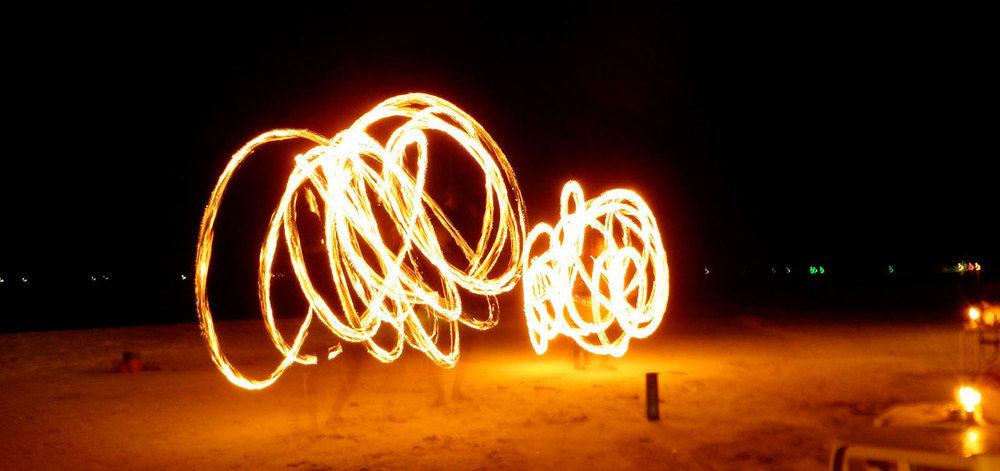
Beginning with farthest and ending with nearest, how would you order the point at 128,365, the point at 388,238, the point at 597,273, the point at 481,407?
the point at 128,365, the point at 597,273, the point at 388,238, the point at 481,407

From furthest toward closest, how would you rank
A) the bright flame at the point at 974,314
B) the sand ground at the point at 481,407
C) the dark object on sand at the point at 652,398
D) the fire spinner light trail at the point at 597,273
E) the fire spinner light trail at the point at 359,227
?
the bright flame at the point at 974,314
the fire spinner light trail at the point at 597,273
the fire spinner light trail at the point at 359,227
the dark object on sand at the point at 652,398
the sand ground at the point at 481,407

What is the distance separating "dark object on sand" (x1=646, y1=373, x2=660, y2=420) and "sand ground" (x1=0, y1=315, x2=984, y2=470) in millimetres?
161

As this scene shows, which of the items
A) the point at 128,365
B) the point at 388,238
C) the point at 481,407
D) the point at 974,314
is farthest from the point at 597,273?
the point at 128,365

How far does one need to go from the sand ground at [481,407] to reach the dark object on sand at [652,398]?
161mm

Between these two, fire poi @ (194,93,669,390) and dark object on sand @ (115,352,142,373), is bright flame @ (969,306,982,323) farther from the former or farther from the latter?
dark object on sand @ (115,352,142,373)

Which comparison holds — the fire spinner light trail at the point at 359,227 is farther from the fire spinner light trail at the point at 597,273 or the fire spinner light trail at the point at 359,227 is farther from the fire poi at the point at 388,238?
the fire spinner light trail at the point at 597,273

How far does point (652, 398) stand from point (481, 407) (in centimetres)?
182

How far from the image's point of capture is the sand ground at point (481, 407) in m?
7.16

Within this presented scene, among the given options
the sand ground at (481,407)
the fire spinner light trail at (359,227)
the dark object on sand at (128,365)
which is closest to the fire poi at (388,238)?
the fire spinner light trail at (359,227)

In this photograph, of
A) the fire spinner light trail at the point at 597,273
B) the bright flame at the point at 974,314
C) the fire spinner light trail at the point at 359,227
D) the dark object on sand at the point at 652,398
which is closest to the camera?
the dark object on sand at the point at 652,398

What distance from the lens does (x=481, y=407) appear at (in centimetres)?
929

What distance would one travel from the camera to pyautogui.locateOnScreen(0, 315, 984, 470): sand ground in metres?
7.16

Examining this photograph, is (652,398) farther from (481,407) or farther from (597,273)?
(597,273)

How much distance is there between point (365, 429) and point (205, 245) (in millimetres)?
2415
